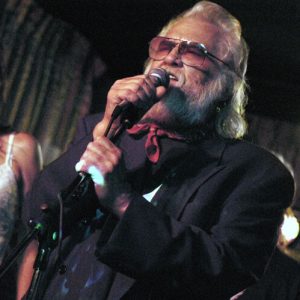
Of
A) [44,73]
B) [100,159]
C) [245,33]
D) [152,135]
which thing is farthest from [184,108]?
[44,73]

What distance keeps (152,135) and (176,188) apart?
0.81 ft

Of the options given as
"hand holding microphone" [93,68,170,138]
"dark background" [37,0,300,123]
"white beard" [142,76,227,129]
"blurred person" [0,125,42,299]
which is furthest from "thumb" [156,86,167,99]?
"dark background" [37,0,300,123]

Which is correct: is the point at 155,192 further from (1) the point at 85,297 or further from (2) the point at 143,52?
(2) the point at 143,52

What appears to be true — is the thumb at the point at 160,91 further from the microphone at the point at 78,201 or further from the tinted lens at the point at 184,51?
the tinted lens at the point at 184,51

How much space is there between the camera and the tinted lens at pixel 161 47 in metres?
2.02

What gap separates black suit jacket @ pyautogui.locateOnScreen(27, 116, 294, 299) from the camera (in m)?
1.49

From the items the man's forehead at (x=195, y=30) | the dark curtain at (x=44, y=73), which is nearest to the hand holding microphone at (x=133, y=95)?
the man's forehead at (x=195, y=30)

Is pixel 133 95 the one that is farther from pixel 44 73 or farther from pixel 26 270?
pixel 44 73

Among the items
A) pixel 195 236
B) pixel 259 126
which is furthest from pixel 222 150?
pixel 259 126

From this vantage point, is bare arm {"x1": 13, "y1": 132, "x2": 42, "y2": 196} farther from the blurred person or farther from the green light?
the green light

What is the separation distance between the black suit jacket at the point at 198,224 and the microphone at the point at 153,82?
0.25 m

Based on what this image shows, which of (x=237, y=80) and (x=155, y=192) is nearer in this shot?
(x=155, y=192)

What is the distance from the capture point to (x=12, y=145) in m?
2.77

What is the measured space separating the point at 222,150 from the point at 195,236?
0.39m
